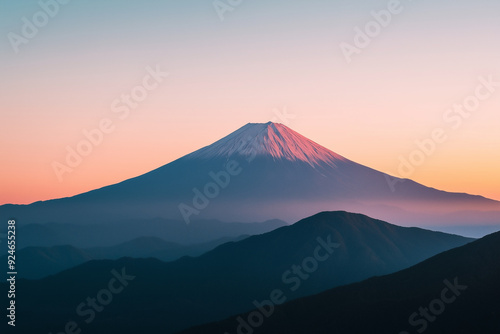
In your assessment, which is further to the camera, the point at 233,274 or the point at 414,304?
the point at 233,274

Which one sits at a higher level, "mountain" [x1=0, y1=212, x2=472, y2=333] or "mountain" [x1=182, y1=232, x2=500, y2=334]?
"mountain" [x1=0, y1=212, x2=472, y2=333]

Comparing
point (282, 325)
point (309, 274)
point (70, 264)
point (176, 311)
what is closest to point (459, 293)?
point (282, 325)

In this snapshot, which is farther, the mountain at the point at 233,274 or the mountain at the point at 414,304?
the mountain at the point at 233,274

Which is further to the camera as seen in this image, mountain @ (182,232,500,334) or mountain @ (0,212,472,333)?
mountain @ (0,212,472,333)

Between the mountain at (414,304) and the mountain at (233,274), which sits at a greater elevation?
the mountain at (233,274)

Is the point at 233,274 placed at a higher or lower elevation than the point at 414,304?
higher
